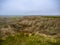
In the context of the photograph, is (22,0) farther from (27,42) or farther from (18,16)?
(27,42)

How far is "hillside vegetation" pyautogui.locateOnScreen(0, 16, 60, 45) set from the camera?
1.81m

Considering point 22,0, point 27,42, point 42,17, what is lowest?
point 27,42

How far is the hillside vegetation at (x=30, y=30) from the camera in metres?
1.81

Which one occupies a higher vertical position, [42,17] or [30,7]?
[30,7]

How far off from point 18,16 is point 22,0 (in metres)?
0.31

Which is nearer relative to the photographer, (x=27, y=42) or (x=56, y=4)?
(x=27, y=42)

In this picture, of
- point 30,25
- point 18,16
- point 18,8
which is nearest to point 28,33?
point 30,25

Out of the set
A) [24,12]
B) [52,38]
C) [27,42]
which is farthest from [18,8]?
[52,38]

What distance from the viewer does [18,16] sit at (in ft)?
6.39

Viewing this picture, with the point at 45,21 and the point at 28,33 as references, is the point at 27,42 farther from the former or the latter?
the point at 45,21

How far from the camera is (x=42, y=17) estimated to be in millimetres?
1930

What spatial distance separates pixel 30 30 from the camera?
1.87m

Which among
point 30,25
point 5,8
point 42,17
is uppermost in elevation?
point 5,8

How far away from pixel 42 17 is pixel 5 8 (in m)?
0.70
